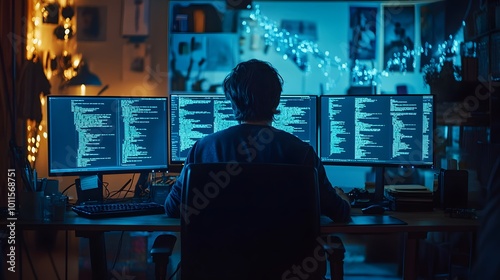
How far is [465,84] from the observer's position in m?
3.39

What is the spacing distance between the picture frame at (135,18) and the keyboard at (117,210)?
1.39m

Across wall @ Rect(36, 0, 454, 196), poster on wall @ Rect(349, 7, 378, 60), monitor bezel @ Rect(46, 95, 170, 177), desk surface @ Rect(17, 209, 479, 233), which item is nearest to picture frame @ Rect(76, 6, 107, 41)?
wall @ Rect(36, 0, 454, 196)

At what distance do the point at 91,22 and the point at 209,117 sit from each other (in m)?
1.20

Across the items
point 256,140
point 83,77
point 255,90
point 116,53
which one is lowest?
point 256,140

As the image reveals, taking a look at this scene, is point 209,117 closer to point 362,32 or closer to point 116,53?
point 116,53

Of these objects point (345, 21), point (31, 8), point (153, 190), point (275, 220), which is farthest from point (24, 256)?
point (345, 21)

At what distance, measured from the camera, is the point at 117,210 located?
7.81 ft

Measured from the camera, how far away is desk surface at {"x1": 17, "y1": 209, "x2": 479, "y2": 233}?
2.20 metres

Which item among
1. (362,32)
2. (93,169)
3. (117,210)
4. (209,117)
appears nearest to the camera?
(117,210)

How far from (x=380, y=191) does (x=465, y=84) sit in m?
1.08

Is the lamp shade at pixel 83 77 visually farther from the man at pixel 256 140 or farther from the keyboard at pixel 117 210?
the man at pixel 256 140

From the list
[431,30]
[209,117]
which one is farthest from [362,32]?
[209,117]

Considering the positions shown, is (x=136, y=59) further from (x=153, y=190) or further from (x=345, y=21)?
(x=345, y=21)

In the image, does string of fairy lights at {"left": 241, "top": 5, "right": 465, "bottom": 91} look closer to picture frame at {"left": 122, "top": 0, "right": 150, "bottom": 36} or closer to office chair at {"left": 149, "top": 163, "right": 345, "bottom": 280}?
picture frame at {"left": 122, "top": 0, "right": 150, "bottom": 36}
